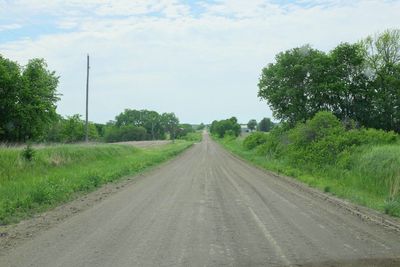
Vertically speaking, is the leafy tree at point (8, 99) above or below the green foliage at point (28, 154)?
above

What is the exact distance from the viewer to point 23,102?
1795 inches

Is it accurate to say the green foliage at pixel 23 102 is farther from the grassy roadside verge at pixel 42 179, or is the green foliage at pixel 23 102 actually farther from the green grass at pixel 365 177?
the green grass at pixel 365 177

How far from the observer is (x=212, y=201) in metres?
14.8

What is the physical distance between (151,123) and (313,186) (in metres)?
179

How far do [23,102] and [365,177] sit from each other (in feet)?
123

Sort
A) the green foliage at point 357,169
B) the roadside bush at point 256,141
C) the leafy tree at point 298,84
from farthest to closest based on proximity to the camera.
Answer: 1. the roadside bush at point 256,141
2. the leafy tree at point 298,84
3. the green foliage at point 357,169

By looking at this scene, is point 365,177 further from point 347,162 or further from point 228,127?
point 228,127

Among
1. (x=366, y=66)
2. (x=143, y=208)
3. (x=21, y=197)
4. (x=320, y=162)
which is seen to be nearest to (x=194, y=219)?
(x=143, y=208)

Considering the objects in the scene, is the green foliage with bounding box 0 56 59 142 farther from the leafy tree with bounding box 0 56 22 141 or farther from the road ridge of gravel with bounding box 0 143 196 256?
the road ridge of gravel with bounding box 0 143 196 256

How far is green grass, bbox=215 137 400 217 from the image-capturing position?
49.2 ft

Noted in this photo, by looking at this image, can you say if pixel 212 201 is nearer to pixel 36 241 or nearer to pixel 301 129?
pixel 36 241

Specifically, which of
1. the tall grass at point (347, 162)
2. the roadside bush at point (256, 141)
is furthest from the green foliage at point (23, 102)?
the roadside bush at point (256, 141)

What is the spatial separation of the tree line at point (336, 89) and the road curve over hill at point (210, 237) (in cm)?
3414

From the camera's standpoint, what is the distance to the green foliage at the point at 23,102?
142ft
